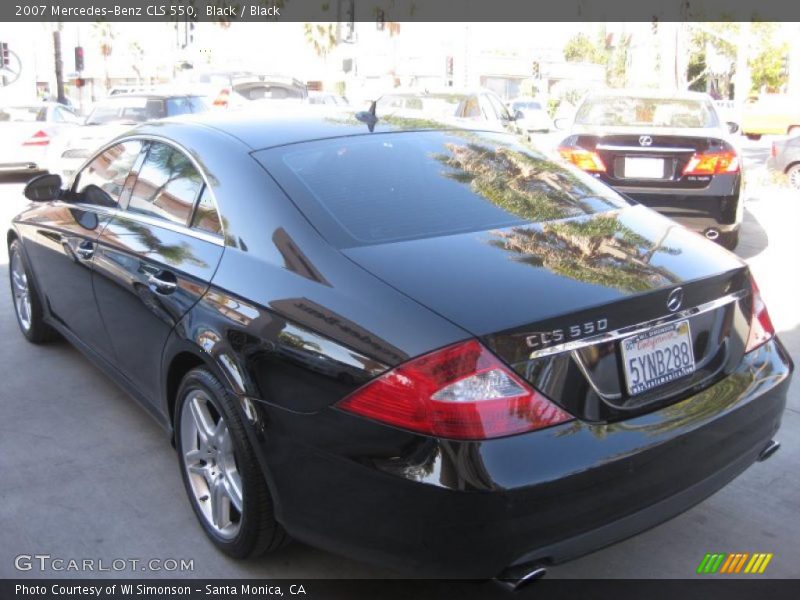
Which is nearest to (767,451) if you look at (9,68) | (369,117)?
(369,117)

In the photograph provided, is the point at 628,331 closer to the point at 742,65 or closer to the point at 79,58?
the point at 79,58

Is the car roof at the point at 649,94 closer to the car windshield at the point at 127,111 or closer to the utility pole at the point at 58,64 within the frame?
the car windshield at the point at 127,111

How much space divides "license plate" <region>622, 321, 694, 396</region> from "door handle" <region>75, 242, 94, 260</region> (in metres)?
2.71

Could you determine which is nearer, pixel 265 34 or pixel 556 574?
pixel 556 574

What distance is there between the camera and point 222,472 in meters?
3.13

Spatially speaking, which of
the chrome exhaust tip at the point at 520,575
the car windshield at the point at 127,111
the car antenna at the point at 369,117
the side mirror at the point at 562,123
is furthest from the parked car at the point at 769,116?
the chrome exhaust tip at the point at 520,575

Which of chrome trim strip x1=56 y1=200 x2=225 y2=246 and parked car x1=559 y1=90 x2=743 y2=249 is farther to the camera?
parked car x1=559 y1=90 x2=743 y2=249

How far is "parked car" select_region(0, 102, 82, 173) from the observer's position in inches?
582

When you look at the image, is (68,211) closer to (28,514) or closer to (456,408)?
(28,514)

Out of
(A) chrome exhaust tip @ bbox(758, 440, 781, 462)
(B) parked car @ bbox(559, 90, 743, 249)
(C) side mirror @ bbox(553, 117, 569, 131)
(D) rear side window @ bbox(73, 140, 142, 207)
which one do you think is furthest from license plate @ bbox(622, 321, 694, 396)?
(C) side mirror @ bbox(553, 117, 569, 131)

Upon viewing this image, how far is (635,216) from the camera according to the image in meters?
3.39

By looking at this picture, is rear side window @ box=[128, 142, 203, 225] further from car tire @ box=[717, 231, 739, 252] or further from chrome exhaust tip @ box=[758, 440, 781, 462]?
car tire @ box=[717, 231, 739, 252]
